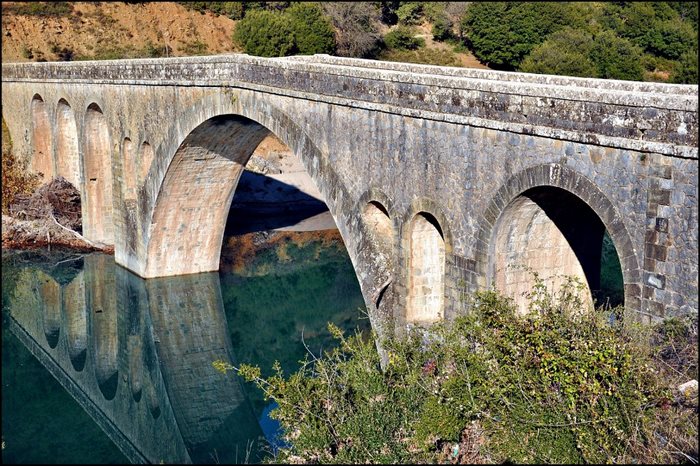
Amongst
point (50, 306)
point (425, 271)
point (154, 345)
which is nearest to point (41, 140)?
point (50, 306)

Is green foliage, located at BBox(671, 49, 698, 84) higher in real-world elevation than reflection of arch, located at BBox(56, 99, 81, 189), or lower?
higher

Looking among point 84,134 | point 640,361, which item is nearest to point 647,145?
point 640,361

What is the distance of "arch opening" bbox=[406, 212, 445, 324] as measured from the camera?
45.0 ft

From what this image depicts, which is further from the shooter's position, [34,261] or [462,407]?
[34,261]

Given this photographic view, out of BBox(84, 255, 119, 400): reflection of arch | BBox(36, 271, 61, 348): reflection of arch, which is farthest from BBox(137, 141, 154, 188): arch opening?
BBox(36, 271, 61, 348): reflection of arch

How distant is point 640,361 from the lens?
8.98m

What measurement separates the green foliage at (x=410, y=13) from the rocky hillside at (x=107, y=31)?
933 cm

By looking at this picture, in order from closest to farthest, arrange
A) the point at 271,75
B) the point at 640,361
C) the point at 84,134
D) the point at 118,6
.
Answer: the point at 640,361 → the point at 271,75 → the point at 84,134 → the point at 118,6

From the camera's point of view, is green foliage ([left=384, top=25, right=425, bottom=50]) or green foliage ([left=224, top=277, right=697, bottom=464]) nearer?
green foliage ([left=224, top=277, right=697, bottom=464])

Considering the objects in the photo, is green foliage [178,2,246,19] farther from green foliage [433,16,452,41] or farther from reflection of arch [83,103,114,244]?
reflection of arch [83,103,114,244]

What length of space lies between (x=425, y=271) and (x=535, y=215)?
8.73 feet

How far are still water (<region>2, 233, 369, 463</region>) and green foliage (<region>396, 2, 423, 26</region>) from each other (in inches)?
962

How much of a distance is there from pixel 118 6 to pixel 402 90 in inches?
1559

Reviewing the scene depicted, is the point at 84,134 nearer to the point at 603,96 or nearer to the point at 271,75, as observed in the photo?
the point at 271,75
